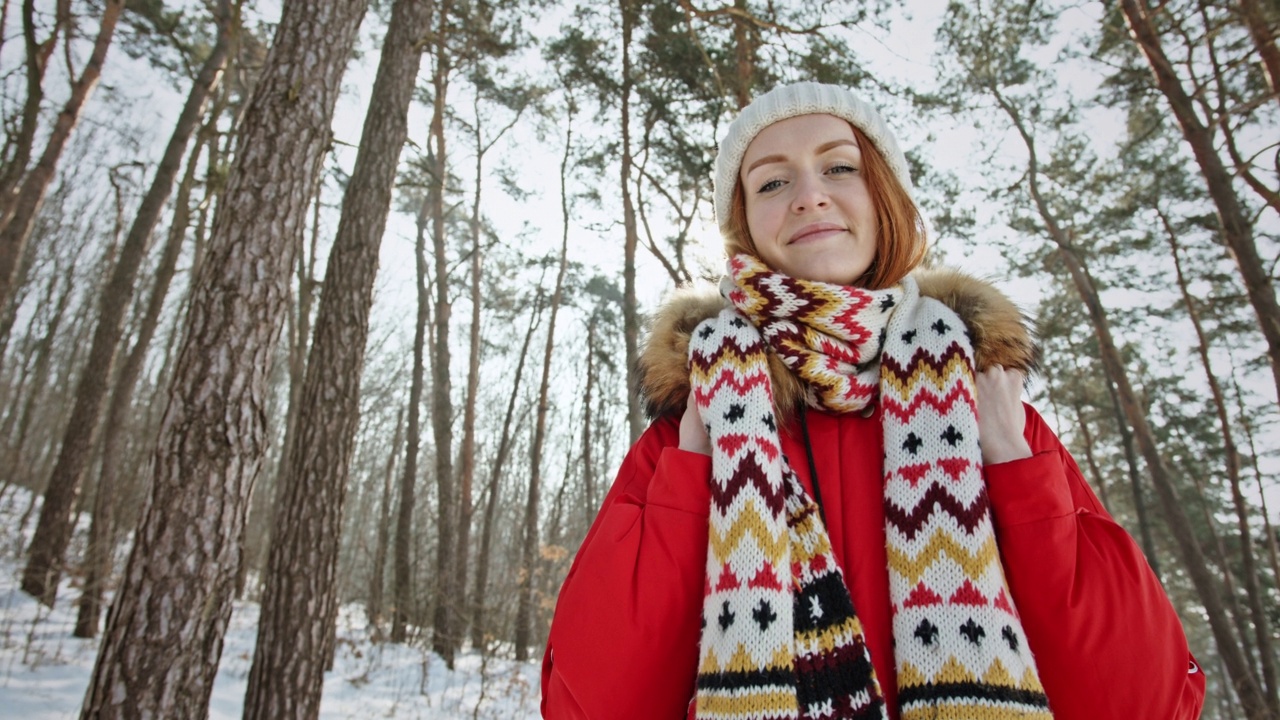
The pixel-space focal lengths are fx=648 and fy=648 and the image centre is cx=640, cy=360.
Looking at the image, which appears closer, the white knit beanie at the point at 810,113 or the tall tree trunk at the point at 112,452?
the white knit beanie at the point at 810,113

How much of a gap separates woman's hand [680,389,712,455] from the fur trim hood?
0.29 ft

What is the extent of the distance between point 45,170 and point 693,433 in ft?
29.7

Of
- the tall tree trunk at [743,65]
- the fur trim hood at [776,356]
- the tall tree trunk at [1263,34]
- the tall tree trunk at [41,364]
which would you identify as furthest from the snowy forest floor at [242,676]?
the tall tree trunk at [1263,34]

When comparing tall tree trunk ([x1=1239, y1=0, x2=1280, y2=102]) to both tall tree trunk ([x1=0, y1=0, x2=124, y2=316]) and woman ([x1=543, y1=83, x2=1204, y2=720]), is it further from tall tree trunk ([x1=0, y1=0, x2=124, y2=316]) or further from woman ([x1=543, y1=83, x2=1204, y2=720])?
tall tree trunk ([x1=0, y1=0, x2=124, y2=316])

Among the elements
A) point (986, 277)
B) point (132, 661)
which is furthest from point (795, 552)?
point (132, 661)

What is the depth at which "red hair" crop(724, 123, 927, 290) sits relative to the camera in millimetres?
1432

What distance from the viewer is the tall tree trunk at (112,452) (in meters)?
7.02

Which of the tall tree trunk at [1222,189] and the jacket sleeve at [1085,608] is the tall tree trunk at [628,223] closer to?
the tall tree trunk at [1222,189]

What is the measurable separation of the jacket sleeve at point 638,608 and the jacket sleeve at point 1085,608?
0.52 metres

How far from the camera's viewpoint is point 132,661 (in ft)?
8.67

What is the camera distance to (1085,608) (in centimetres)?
97

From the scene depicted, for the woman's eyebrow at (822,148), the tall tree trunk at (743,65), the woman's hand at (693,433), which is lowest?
the woman's hand at (693,433)

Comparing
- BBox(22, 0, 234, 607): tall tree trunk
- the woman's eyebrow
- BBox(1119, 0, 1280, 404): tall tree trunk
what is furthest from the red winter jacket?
BBox(22, 0, 234, 607): tall tree trunk

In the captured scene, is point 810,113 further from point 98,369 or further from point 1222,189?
point 98,369
